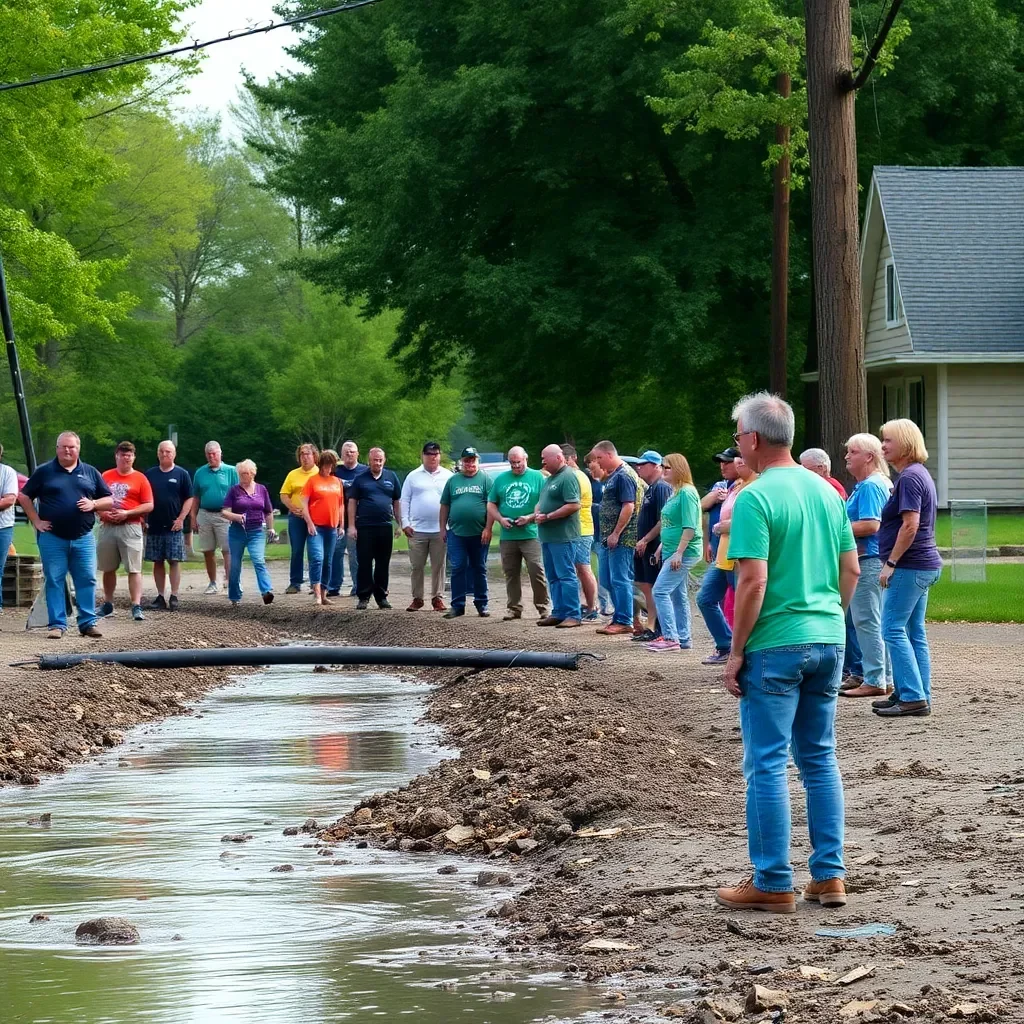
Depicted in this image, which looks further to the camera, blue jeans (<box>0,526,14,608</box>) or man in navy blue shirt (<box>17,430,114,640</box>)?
blue jeans (<box>0,526,14,608</box>)

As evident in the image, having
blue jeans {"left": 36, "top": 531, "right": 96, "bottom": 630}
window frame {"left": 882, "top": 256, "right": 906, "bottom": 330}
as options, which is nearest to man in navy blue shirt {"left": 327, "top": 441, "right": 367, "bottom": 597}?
blue jeans {"left": 36, "top": 531, "right": 96, "bottom": 630}

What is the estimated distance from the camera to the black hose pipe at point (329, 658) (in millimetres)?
14789

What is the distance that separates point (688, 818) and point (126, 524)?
496 inches

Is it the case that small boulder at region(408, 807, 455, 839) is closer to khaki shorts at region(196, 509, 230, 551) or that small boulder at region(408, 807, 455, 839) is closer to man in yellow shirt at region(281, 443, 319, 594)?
khaki shorts at region(196, 509, 230, 551)

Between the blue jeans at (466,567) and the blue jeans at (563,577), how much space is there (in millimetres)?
1610

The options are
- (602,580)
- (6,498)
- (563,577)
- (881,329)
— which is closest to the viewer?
(563,577)

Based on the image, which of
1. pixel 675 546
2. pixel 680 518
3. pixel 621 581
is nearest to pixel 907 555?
pixel 680 518

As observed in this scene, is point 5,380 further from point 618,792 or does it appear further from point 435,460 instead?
point 618,792

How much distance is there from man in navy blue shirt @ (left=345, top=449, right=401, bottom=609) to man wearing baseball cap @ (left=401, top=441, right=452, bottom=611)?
0.25 metres

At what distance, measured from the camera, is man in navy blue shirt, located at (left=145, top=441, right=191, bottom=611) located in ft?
72.6

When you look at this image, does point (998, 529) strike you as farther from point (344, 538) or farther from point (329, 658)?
point (329, 658)

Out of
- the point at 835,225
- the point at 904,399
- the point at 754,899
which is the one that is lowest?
the point at 754,899

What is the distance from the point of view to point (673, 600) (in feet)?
55.2

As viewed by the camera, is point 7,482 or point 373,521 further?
point 373,521
